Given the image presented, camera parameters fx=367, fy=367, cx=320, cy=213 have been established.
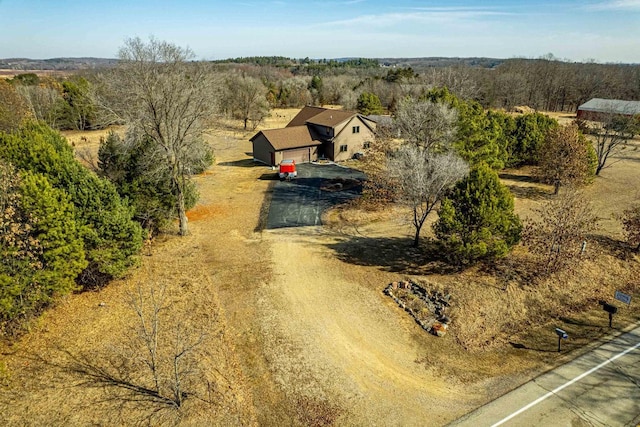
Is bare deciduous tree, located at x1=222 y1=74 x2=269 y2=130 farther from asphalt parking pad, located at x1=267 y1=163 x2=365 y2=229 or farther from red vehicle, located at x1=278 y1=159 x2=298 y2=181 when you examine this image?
red vehicle, located at x1=278 y1=159 x2=298 y2=181

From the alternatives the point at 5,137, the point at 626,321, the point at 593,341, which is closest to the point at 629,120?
the point at 626,321

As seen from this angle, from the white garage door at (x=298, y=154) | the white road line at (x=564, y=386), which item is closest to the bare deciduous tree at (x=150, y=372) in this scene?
the white road line at (x=564, y=386)

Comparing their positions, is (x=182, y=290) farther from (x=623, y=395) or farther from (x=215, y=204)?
(x=623, y=395)

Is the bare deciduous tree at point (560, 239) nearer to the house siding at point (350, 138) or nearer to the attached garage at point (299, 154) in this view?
the house siding at point (350, 138)

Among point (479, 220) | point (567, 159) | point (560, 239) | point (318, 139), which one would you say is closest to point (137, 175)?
point (479, 220)

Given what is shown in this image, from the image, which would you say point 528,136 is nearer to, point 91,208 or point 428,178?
point 428,178

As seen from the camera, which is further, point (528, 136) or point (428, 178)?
point (528, 136)

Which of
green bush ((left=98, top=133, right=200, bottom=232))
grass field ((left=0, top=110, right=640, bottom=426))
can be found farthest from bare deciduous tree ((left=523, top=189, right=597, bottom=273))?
green bush ((left=98, top=133, right=200, bottom=232))
